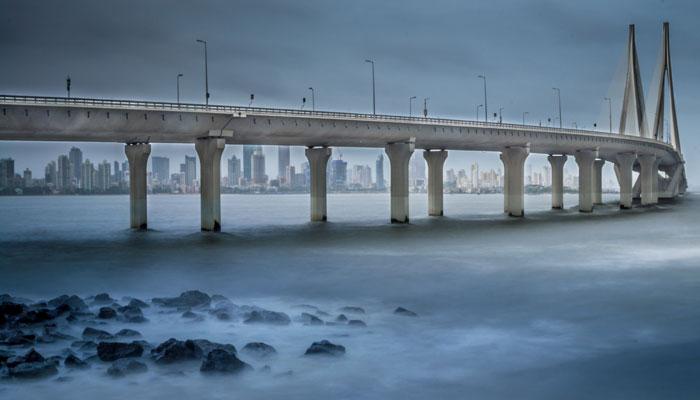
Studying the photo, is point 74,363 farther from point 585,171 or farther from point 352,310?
point 585,171

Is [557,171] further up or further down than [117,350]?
further up

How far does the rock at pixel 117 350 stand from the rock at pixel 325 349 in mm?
4399

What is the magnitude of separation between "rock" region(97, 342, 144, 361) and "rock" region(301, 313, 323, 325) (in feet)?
19.2

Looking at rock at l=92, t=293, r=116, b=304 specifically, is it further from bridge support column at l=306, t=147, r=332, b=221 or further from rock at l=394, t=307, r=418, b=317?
bridge support column at l=306, t=147, r=332, b=221

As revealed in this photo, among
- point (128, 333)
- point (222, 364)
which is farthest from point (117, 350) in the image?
point (222, 364)

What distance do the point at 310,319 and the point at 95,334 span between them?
6.63m

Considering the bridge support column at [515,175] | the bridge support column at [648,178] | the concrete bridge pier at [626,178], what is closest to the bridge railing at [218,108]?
the bridge support column at [515,175]

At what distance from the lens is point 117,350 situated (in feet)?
52.6

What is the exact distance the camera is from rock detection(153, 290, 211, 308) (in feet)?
74.8

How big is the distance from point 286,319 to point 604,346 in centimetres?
973

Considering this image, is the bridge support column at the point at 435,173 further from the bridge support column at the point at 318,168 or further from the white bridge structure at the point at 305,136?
the bridge support column at the point at 318,168

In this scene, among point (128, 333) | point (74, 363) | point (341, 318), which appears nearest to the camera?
point (74, 363)

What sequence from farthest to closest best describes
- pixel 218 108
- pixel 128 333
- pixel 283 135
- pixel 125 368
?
pixel 283 135
pixel 218 108
pixel 128 333
pixel 125 368

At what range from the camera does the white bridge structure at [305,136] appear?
46406 mm
